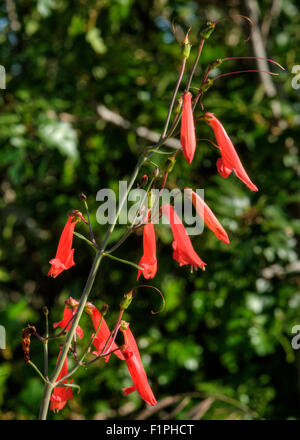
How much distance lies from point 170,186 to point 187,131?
1813mm

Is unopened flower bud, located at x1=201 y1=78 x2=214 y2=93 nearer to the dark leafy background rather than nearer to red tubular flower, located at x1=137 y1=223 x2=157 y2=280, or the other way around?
red tubular flower, located at x1=137 y1=223 x2=157 y2=280

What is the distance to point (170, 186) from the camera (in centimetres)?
278

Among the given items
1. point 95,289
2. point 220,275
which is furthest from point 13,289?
point 220,275

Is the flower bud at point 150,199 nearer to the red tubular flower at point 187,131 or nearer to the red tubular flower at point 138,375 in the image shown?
the red tubular flower at point 187,131

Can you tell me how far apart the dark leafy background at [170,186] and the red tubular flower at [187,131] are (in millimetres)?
1164

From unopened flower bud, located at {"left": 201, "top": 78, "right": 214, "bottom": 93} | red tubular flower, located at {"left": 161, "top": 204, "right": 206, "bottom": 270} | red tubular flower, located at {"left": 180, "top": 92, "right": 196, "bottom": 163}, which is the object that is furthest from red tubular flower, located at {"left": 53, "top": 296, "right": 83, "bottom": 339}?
unopened flower bud, located at {"left": 201, "top": 78, "right": 214, "bottom": 93}

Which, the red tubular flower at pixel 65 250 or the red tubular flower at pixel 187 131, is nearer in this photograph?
the red tubular flower at pixel 187 131

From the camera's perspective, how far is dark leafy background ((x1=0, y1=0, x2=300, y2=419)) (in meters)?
2.29

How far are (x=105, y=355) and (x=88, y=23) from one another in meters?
2.08

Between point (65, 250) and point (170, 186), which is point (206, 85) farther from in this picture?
point (170, 186)

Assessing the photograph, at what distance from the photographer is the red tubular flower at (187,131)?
0.95 metres

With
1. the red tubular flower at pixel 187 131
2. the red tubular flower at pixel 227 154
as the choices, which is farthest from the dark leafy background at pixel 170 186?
the red tubular flower at pixel 187 131

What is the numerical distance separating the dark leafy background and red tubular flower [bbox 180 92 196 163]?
116 cm

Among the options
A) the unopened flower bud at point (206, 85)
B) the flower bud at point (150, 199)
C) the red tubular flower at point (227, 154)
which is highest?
the unopened flower bud at point (206, 85)
